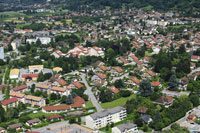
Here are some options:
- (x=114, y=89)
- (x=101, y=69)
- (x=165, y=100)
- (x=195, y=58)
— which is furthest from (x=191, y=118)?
(x=195, y=58)

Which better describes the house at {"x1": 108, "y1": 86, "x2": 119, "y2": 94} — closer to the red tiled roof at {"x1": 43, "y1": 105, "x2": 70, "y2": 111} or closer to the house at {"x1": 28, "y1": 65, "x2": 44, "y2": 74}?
the red tiled roof at {"x1": 43, "y1": 105, "x2": 70, "y2": 111}

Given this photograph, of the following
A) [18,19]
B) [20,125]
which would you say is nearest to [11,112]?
[20,125]

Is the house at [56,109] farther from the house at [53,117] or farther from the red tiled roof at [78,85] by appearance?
the red tiled roof at [78,85]

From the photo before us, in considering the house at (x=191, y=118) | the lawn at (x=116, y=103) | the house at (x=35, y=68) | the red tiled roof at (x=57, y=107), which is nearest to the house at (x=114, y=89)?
the lawn at (x=116, y=103)

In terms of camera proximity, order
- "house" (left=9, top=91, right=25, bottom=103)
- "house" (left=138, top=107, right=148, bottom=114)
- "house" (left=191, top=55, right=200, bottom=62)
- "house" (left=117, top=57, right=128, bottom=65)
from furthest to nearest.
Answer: "house" (left=191, top=55, right=200, bottom=62) → "house" (left=117, top=57, right=128, bottom=65) → "house" (left=9, top=91, right=25, bottom=103) → "house" (left=138, top=107, right=148, bottom=114)

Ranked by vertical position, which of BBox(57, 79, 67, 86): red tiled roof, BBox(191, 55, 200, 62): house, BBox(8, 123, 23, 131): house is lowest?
BBox(8, 123, 23, 131): house

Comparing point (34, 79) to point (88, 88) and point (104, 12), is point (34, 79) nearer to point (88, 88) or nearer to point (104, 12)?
point (88, 88)

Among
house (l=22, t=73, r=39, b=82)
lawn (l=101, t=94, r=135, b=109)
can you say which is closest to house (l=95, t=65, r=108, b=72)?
house (l=22, t=73, r=39, b=82)
